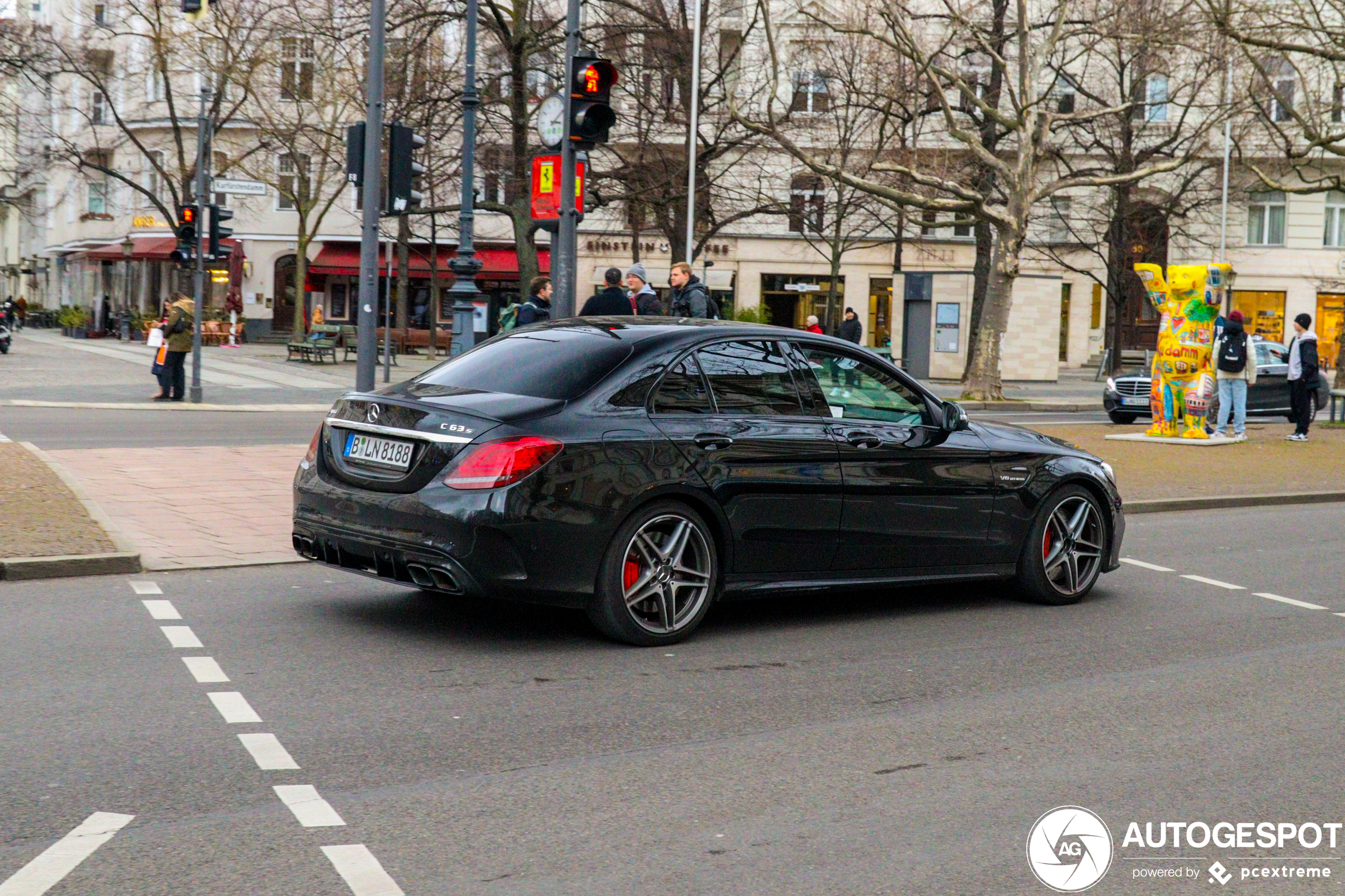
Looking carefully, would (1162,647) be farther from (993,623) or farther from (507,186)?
(507,186)

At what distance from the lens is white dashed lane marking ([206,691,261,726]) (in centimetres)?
545

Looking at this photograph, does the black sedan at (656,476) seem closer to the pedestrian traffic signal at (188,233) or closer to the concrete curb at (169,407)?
the concrete curb at (169,407)

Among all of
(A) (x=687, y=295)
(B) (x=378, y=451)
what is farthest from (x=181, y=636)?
(A) (x=687, y=295)

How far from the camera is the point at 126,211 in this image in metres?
58.6

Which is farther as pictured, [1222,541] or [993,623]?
[1222,541]

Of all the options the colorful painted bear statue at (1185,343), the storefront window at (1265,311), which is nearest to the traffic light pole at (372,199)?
the colorful painted bear statue at (1185,343)

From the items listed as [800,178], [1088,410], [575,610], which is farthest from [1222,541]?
[800,178]

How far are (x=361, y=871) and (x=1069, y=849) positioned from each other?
1998 mm

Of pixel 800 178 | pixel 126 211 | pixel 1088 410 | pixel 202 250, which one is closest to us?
pixel 202 250

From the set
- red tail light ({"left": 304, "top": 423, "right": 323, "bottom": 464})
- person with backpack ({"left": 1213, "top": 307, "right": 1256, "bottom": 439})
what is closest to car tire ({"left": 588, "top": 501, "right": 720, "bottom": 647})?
red tail light ({"left": 304, "top": 423, "right": 323, "bottom": 464})

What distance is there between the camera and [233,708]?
18.4 feet

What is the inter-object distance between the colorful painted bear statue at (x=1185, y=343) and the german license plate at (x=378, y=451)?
14971mm

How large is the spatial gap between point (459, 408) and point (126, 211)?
56.3 metres

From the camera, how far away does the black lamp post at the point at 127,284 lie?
5053cm
